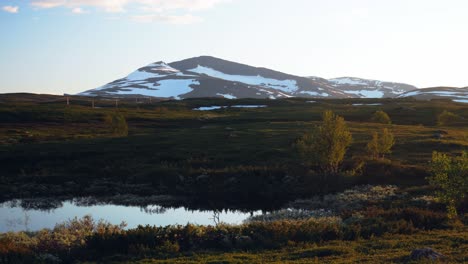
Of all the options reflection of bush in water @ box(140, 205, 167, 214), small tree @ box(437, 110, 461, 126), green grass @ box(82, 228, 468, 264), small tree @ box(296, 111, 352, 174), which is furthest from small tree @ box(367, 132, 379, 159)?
small tree @ box(437, 110, 461, 126)

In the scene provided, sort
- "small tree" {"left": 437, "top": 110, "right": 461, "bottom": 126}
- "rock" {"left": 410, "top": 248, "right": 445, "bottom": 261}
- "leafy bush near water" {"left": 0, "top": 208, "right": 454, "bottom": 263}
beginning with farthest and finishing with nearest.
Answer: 1. "small tree" {"left": 437, "top": 110, "right": 461, "bottom": 126}
2. "leafy bush near water" {"left": 0, "top": 208, "right": 454, "bottom": 263}
3. "rock" {"left": 410, "top": 248, "right": 445, "bottom": 261}

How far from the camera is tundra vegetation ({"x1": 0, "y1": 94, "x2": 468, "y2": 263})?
78.7 feet

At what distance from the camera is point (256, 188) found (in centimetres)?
4975

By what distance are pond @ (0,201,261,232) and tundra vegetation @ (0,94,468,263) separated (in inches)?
106

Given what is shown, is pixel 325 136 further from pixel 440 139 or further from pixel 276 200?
pixel 440 139

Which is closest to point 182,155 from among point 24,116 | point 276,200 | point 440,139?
point 276,200

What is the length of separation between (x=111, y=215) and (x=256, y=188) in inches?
627

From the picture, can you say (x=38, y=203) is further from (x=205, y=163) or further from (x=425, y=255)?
(x=425, y=255)

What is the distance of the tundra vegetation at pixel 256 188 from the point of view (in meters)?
24.0

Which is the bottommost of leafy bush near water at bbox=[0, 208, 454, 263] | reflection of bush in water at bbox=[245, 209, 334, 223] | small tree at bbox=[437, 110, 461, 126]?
reflection of bush in water at bbox=[245, 209, 334, 223]

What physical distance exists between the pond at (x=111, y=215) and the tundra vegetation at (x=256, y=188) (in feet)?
8.82

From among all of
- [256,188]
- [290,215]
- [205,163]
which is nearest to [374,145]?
[256,188]

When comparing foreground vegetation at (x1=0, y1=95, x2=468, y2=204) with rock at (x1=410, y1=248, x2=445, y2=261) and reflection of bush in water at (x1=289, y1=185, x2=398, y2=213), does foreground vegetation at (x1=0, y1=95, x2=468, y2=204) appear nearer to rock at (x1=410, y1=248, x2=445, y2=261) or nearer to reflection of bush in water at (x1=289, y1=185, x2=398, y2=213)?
reflection of bush in water at (x1=289, y1=185, x2=398, y2=213)

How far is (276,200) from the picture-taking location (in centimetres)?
4681
